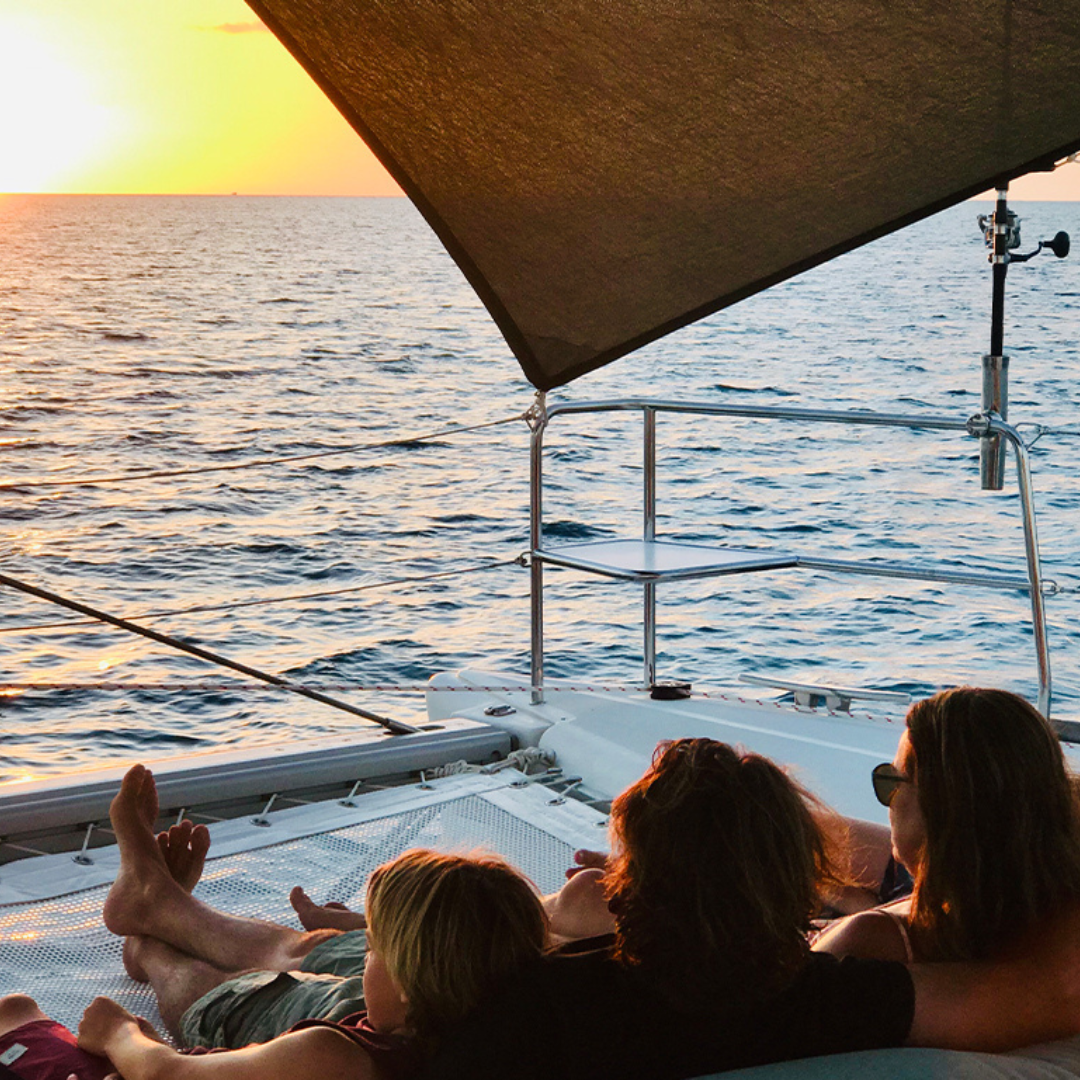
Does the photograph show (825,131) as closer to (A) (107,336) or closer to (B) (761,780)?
(B) (761,780)

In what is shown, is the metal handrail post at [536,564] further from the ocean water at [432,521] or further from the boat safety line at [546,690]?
the ocean water at [432,521]

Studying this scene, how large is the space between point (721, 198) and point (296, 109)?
52.0ft

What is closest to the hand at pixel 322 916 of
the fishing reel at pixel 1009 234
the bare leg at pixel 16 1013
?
the bare leg at pixel 16 1013

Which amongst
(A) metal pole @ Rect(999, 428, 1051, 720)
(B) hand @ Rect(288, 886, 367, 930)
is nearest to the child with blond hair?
(B) hand @ Rect(288, 886, 367, 930)

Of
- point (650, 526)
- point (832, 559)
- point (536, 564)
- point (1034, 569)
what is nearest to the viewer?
point (1034, 569)

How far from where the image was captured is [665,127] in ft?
5.05

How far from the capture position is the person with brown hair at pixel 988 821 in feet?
4.06

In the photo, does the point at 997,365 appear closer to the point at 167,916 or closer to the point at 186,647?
the point at 186,647

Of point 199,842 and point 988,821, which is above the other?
point 988,821

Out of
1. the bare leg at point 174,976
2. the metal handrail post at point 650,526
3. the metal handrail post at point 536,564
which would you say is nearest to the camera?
the bare leg at point 174,976

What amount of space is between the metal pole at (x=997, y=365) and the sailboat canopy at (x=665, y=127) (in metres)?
0.64

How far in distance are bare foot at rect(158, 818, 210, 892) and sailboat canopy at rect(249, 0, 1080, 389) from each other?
83 cm

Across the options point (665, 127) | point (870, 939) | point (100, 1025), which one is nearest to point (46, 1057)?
point (100, 1025)

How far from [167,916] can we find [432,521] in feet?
23.6
